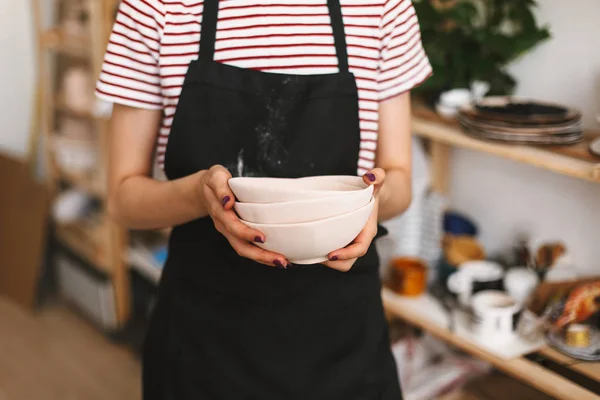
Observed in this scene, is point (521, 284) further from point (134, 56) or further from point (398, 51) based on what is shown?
point (134, 56)

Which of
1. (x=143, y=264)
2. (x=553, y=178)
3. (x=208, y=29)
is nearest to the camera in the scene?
(x=208, y=29)

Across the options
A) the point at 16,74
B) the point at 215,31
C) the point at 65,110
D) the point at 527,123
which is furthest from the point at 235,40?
the point at 16,74

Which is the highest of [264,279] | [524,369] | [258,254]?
[258,254]

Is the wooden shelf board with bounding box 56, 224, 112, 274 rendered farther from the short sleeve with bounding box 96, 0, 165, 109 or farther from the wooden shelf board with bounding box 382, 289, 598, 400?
the short sleeve with bounding box 96, 0, 165, 109

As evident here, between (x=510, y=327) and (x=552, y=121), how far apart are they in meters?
0.46

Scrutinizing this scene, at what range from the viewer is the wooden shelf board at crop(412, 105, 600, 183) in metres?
1.28

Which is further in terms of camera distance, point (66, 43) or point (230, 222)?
point (66, 43)

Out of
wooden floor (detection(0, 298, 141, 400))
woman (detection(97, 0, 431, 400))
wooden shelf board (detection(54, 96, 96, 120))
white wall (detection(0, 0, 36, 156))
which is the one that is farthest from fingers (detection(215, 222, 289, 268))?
white wall (detection(0, 0, 36, 156))

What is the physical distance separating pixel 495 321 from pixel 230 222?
0.87m

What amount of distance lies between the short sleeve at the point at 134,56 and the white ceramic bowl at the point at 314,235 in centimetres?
33

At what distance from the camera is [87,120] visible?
2.88 m

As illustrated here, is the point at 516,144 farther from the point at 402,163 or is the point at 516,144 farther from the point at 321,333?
the point at 321,333

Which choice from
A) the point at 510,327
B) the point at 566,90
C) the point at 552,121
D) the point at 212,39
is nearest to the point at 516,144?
the point at 552,121

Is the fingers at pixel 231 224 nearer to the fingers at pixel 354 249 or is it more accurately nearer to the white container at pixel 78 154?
the fingers at pixel 354 249
